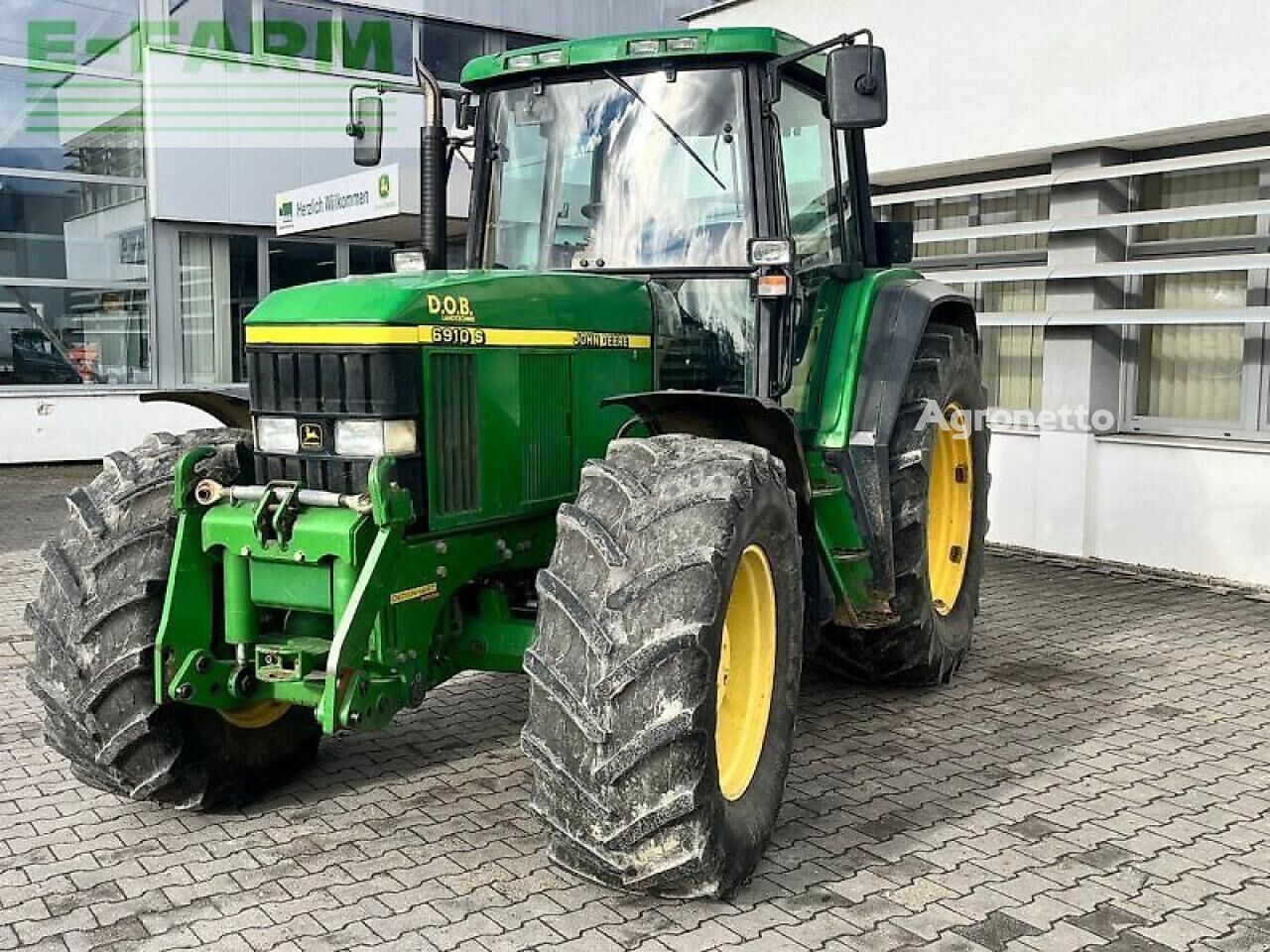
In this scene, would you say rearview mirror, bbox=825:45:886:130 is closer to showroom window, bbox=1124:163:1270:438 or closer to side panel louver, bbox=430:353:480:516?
side panel louver, bbox=430:353:480:516

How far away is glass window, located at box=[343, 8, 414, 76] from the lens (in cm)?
1555

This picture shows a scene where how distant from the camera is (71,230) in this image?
14031 millimetres

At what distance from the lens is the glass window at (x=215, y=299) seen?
587 inches

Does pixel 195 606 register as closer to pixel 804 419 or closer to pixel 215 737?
pixel 215 737

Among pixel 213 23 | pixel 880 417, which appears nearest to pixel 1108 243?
pixel 880 417

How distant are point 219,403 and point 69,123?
11066mm

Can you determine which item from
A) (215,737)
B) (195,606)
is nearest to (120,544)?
(195,606)

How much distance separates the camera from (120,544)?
3.88 metres

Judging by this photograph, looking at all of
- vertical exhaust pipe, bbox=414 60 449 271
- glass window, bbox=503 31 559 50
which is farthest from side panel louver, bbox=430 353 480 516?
glass window, bbox=503 31 559 50

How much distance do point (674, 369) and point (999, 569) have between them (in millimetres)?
4554

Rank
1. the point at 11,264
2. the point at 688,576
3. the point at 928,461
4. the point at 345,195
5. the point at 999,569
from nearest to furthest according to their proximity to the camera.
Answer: the point at 688,576, the point at 928,461, the point at 999,569, the point at 345,195, the point at 11,264

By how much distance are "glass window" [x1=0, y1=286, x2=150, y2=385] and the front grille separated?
11.3m

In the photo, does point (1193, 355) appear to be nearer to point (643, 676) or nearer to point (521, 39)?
point (643, 676)

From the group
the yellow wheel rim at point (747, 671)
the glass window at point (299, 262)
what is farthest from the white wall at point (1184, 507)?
the glass window at point (299, 262)
